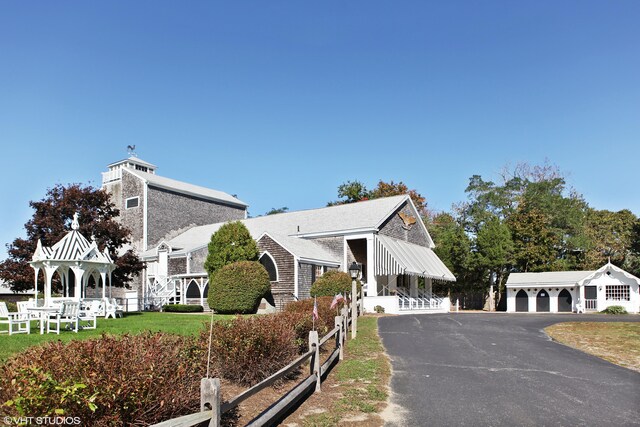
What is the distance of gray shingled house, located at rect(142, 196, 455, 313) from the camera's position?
3256cm

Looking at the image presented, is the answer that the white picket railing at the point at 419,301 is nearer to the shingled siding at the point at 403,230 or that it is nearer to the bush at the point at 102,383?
the shingled siding at the point at 403,230

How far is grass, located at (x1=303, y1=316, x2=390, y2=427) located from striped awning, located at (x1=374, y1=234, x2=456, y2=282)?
691 inches

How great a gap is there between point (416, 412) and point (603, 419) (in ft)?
8.79

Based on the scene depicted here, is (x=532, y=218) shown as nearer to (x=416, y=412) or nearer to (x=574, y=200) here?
(x=574, y=200)

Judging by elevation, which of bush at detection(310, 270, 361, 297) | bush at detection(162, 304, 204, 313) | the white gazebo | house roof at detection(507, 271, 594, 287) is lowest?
bush at detection(162, 304, 204, 313)

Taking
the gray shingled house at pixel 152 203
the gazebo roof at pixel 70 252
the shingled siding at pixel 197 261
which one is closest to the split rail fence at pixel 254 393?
the gazebo roof at pixel 70 252

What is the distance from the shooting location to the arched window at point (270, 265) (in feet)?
107

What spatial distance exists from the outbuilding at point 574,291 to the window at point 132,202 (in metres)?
31.6

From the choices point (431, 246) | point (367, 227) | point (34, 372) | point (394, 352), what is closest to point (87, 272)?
point (394, 352)

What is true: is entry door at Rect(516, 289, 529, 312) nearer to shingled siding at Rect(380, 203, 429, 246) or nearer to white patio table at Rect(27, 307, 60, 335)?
shingled siding at Rect(380, 203, 429, 246)

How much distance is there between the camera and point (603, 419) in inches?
307

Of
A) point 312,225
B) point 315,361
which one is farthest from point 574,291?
A: point 315,361

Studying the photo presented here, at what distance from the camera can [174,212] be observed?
158 ft

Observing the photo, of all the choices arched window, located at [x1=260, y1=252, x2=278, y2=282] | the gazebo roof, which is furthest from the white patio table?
arched window, located at [x1=260, y1=252, x2=278, y2=282]
